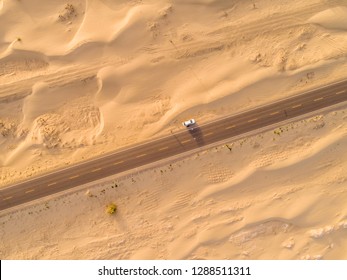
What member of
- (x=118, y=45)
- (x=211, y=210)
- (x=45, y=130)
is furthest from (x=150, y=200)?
(x=118, y=45)

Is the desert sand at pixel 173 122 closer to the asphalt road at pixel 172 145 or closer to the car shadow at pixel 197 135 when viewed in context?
the asphalt road at pixel 172 145

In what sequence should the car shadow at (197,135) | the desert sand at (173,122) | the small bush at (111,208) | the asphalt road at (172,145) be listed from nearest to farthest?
the small bush at (111,208) < the desert sand at (173,122) < the asphalt road at (172,145) < the car shadow at (197,135)

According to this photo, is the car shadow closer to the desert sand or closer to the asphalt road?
the asphalt road

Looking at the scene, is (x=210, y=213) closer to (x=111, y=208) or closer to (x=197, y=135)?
(x=197, y=135)

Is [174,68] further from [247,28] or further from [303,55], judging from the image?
[303,55]

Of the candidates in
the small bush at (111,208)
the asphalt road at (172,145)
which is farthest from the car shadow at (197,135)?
the small bush at (111,208)

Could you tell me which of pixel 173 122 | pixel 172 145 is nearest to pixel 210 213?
pixel 172 145
